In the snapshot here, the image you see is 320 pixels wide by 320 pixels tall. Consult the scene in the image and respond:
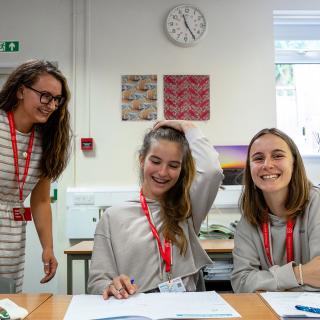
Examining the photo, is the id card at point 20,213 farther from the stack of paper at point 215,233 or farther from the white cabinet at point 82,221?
the white cabinet at point 82,221

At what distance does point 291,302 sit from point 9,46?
3571mm

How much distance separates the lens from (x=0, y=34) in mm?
3736

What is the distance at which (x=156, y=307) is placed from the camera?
1.03 metres

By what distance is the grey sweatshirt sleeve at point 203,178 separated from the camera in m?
1.49

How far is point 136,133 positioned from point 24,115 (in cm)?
202

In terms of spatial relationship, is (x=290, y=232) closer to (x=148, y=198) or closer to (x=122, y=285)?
(x=148, y=198)

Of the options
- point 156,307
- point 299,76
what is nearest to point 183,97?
point 299,76

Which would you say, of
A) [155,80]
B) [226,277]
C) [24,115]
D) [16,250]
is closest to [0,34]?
[155,80]

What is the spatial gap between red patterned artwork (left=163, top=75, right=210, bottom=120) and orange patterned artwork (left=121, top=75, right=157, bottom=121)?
0.41 feet

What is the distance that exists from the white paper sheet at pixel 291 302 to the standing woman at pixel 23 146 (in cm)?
101

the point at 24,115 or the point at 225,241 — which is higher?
the point at 24,115

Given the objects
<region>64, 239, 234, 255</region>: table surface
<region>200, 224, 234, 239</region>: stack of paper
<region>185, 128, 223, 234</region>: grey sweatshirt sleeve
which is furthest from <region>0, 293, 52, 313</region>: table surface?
<region>200, 224, 234, 239</region>: stack of paper

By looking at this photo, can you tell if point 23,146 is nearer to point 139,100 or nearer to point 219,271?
point 219,271

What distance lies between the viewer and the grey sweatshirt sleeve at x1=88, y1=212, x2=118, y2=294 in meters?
1.35
